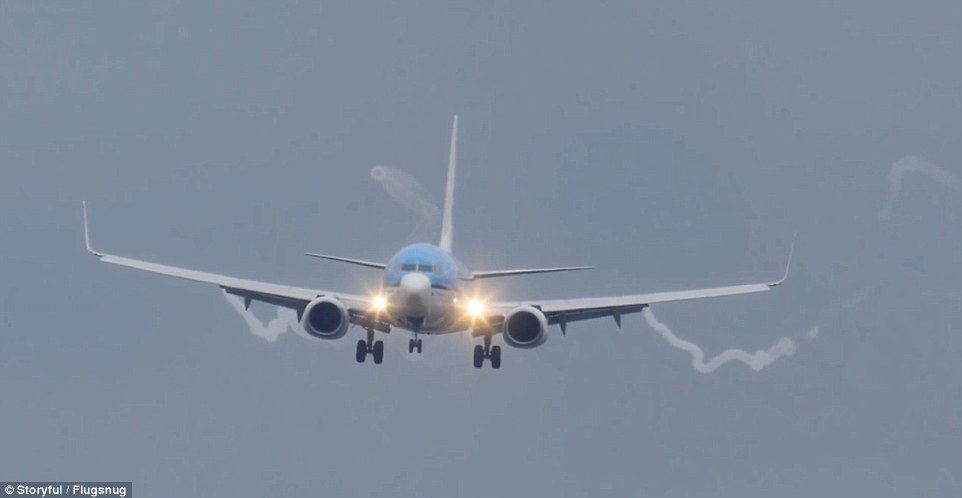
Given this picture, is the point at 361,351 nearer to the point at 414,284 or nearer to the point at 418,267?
the point at 418,267

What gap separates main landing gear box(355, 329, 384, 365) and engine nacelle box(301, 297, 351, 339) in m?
4.70

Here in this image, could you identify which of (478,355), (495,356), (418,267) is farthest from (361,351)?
(418,267)

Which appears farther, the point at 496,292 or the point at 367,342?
the point at 496,292

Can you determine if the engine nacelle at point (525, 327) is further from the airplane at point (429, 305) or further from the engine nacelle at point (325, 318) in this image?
the engine nacelle at point (325, 318)

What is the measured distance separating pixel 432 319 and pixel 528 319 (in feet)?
12.0

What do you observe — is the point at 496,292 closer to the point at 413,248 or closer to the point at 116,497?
the point at 413,248

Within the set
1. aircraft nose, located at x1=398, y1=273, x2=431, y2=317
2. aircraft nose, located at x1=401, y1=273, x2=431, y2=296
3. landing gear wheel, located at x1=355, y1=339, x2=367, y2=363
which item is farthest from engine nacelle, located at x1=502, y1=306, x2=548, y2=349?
landing gear wheel, located at x1=355, y1=339, x2=367, y2=363

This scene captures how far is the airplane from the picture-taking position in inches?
2383

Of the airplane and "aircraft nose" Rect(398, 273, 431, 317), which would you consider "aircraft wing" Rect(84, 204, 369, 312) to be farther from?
"aircraft nose" Rect(398, 273, 431, 317)

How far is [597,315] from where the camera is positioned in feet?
220

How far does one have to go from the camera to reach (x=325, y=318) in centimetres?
6162

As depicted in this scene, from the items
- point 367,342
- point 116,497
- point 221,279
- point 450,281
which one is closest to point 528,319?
point 450,281

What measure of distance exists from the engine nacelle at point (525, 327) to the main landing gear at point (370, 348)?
244 inches

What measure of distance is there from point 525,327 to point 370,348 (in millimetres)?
7303
